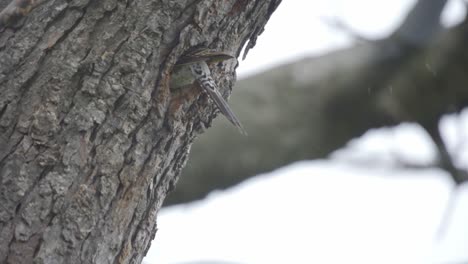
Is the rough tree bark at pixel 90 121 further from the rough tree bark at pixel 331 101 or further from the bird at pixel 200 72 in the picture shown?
the rough tree bark at pixel 331 101

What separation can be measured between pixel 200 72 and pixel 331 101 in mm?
2396

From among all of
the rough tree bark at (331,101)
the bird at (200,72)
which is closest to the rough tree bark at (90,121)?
the bird at (200,72)

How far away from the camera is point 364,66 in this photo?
14.3ft

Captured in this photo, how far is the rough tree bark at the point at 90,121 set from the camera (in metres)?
1.95

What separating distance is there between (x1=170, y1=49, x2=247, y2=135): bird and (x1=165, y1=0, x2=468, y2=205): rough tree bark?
212 centimetres

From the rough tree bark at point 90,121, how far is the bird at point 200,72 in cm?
3

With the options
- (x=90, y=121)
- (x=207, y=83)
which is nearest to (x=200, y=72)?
(x=207, y=83)

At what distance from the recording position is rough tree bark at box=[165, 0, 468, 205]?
13.6ft

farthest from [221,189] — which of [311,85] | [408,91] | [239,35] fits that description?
[239,35]

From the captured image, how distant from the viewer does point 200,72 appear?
2.09 m

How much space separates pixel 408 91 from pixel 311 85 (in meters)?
0.47

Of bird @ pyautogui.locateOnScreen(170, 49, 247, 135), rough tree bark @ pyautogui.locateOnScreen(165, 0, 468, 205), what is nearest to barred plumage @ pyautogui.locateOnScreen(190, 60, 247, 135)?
bird @ pyautogui.locateOnScreen(170, 49, 247, 135)

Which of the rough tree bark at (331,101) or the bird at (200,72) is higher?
the rough tree bark at (331,101)

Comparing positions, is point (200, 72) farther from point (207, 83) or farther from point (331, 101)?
point (331, 101)
